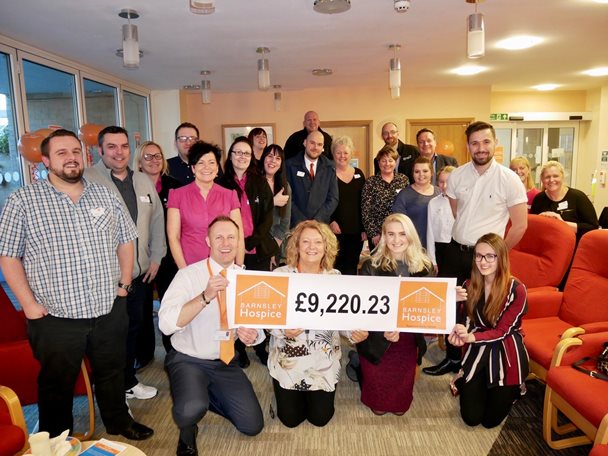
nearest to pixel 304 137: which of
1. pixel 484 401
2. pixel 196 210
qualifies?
pixel 196 210

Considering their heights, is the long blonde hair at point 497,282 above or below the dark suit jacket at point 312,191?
below

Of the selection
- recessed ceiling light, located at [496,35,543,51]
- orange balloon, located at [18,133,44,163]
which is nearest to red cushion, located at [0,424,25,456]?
orange balloon, located at [18,133,44,163]

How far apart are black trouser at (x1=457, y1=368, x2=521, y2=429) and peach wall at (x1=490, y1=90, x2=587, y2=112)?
8.75 m

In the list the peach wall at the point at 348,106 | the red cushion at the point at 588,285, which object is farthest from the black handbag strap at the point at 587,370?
the peach wall at the point at 348,106

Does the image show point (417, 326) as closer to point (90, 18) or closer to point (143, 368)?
point (143, 368)

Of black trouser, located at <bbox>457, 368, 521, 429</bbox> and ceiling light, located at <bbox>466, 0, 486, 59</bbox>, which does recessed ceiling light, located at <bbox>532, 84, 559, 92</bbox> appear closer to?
ceiling light, located at <bbox>466, 0, 486, 59</bbox>

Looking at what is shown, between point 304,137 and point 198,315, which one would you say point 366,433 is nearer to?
point 198,315

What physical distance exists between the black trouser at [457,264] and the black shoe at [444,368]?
32mm

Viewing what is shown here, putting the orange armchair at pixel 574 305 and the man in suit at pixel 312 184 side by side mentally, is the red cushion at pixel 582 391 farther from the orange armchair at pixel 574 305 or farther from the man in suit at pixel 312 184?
the man in suit at pixel 312 184

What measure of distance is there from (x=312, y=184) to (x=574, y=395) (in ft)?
8.61

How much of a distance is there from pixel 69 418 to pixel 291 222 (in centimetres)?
238

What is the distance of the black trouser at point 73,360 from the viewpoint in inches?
86.7

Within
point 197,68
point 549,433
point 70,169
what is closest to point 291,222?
point 70,169

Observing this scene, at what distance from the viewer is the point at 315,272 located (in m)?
2.67
